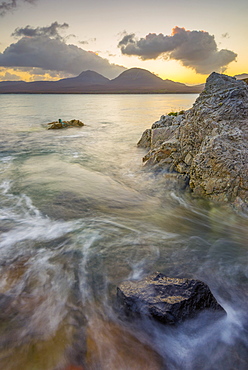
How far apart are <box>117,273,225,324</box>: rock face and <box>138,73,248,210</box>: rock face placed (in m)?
3.61

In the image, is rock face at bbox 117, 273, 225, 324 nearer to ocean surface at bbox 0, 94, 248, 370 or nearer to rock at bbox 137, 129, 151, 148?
ocean surface at bbox 0, 94, 248, 370

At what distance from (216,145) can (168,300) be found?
4921 mm

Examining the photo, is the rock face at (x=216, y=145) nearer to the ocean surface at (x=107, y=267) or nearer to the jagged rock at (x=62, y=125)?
the ocean surface at (x=107, y=267)

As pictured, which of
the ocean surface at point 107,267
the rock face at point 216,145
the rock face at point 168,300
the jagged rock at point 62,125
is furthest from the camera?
the jagged rock at point 62,125

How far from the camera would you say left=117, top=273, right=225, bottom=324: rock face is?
114 inches

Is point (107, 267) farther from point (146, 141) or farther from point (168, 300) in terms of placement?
point (146, 141)

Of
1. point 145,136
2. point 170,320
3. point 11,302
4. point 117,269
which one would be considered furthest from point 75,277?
point 145,136

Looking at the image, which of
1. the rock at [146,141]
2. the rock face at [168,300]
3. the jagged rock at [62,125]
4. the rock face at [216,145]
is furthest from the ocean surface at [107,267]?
the jagged rock at [62,125]

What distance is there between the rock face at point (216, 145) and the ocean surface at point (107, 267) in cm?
60

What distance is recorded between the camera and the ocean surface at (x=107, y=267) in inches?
104

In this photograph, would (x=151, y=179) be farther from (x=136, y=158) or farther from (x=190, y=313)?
(x=190, y=313)

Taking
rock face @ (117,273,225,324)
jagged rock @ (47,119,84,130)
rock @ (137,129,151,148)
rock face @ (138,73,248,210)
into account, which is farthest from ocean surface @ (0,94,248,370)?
jagged rock @ (47,119,84,130)

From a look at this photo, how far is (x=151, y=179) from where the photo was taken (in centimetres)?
850

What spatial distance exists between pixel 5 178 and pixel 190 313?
8.34 meters
